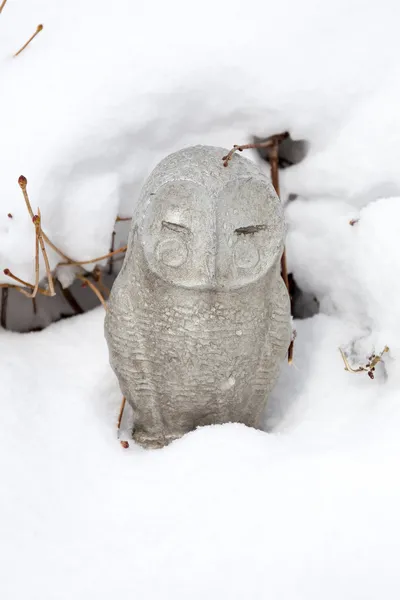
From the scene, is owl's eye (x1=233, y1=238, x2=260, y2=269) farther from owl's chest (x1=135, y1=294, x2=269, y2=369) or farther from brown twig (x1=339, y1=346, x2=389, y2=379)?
brown twig (x1=339, y1=346, x2=389, y2=379)

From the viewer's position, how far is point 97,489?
1.43 m

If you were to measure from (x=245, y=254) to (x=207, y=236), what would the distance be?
92 millimetres

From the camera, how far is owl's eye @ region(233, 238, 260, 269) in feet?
4.61

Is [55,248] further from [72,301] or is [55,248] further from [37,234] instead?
[72,301]

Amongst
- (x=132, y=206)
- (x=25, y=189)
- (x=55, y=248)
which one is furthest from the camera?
(x=132, y=206)

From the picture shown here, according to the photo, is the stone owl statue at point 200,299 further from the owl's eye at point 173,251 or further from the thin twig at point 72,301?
the thin twig at point 72,301

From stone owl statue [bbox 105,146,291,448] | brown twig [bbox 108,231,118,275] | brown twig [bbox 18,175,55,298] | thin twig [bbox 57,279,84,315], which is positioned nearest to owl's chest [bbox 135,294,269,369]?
stone owl statue [bbox 105,146,291,448]

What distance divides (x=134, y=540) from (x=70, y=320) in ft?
2.42

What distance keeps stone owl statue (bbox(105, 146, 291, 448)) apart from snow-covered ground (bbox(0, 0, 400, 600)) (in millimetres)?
112

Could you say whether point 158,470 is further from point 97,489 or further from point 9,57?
point 9,57

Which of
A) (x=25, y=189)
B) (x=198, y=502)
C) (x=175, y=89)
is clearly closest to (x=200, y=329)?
(x=198, y=502)

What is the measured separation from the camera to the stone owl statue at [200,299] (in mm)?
1384

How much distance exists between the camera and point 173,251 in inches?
54.9

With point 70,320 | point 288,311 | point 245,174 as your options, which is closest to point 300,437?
point 288,311
